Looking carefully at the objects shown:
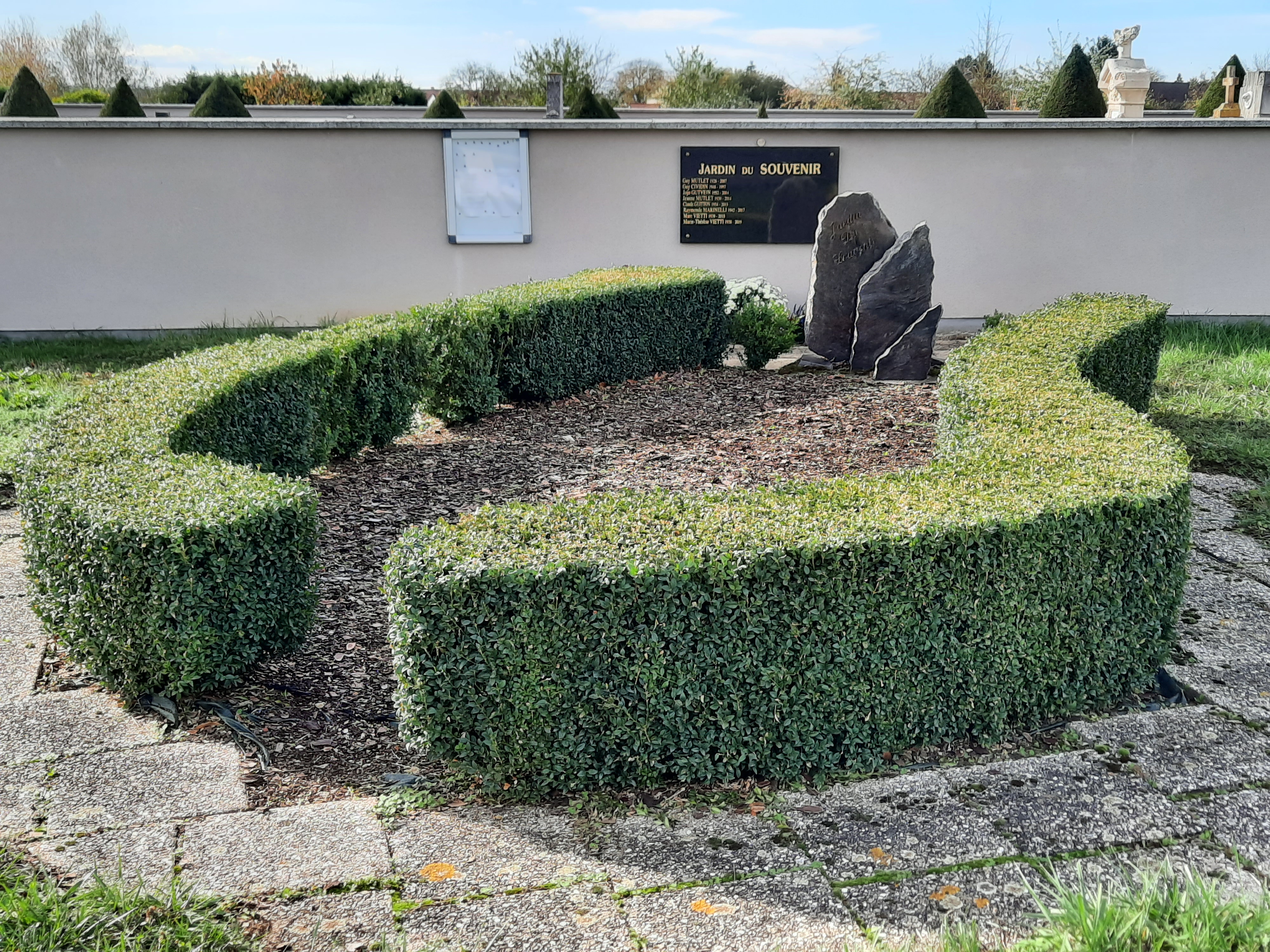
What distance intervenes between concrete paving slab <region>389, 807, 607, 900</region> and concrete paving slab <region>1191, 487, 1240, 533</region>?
15.4ft

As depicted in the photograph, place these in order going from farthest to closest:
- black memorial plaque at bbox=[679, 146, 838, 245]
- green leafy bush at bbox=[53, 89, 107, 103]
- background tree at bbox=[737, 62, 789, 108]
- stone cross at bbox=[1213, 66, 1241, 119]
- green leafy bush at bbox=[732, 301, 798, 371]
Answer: background tree at bbox=[737, 62, 789, 108] → green leafy bush at bbox=[53, 89, 107, 103] → stone cross at bbox=[1213, 66, 1241, 119] → black memorial plaque at bbox=[679, 146, 838, 245] → green leafy bush at bbox=[732, 301, 798, 371]

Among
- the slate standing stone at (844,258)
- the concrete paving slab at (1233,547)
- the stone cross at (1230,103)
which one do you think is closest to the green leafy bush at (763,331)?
the slate standing stone at (844,258)

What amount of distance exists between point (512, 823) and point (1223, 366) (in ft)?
32.1

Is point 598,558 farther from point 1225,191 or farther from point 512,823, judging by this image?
point 1225,191

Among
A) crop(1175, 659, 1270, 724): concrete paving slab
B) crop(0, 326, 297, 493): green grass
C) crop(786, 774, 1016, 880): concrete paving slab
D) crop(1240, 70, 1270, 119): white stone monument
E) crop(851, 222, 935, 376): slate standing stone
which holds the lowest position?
crop(786, 774, 1016, 880): concrete paving slab

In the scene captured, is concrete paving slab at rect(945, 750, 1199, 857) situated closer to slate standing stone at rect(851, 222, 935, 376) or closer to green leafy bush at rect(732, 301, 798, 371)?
slate standing stone at rect(851, 222, 935, 376)

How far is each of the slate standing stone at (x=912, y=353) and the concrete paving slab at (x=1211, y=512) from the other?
2.89 m

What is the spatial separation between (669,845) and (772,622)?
83cm

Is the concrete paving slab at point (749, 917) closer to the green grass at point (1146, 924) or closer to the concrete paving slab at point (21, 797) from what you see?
the green grass at point (1146, 924)

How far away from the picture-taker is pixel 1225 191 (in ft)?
43.7

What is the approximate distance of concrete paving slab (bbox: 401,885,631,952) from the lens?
2824mm

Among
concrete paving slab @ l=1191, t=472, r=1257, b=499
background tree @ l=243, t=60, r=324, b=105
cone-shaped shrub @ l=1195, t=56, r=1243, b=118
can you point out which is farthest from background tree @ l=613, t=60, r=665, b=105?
concrete paving slab @ l=1191, t=472, r=1257, b=499

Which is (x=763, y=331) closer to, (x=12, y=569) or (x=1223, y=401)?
(x=1223, y=401)

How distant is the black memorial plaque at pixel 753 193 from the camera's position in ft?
42.9
